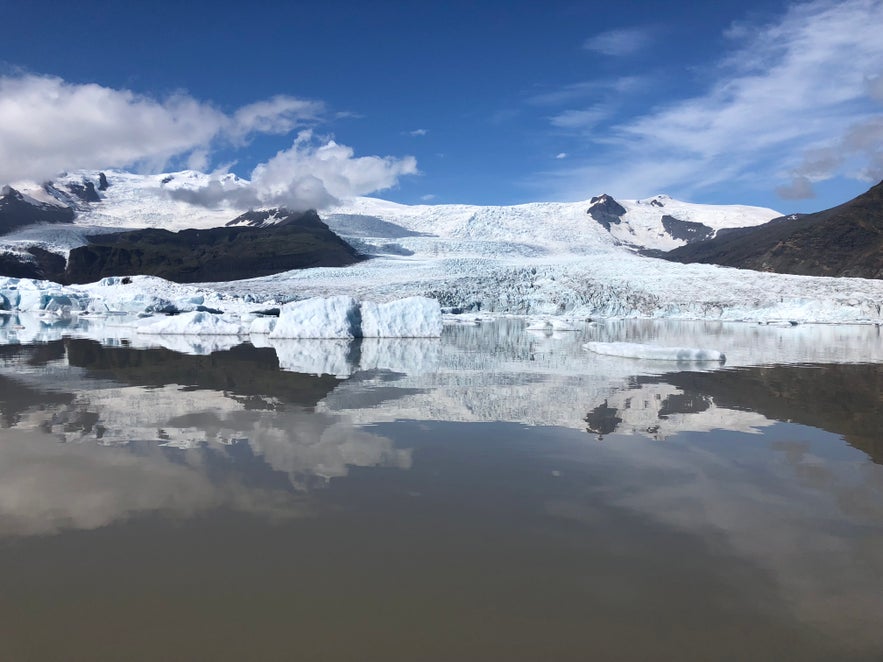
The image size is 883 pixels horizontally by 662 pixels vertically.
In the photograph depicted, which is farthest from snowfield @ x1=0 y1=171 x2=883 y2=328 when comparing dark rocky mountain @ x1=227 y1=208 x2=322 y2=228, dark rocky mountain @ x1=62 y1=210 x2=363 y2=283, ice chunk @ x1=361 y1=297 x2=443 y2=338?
dark rocky mountain @ x1=227 y1=208 x2=322 y2=228

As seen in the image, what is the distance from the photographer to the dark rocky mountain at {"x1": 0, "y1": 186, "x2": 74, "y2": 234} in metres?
151

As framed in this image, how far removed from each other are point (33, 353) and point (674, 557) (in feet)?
58.3

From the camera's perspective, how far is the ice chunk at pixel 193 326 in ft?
80.1

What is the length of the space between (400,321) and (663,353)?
11.0 m

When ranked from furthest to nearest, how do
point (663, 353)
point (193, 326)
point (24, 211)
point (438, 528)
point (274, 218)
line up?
point (24, 211) → point (274, 218) → point (193, 326) → point (663, 353) → point (438, 528)

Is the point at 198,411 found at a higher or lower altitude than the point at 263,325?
lower

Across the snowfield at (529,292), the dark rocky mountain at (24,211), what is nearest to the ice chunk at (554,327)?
the snowfield at (529,292)

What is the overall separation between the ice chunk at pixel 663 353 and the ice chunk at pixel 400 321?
8347mm

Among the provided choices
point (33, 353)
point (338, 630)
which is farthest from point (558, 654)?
point (33, 353)

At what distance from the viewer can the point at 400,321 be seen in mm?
23781

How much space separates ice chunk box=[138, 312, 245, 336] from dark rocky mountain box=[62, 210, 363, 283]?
51.4 metres

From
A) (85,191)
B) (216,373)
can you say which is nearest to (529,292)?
(216,373)

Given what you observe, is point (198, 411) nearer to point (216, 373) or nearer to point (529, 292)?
point (216, 373)

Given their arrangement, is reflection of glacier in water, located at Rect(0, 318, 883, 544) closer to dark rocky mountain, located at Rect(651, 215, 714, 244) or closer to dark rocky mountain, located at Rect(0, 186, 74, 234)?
dark rocky mountain, located at Rect(0, 186, 74, 234)
